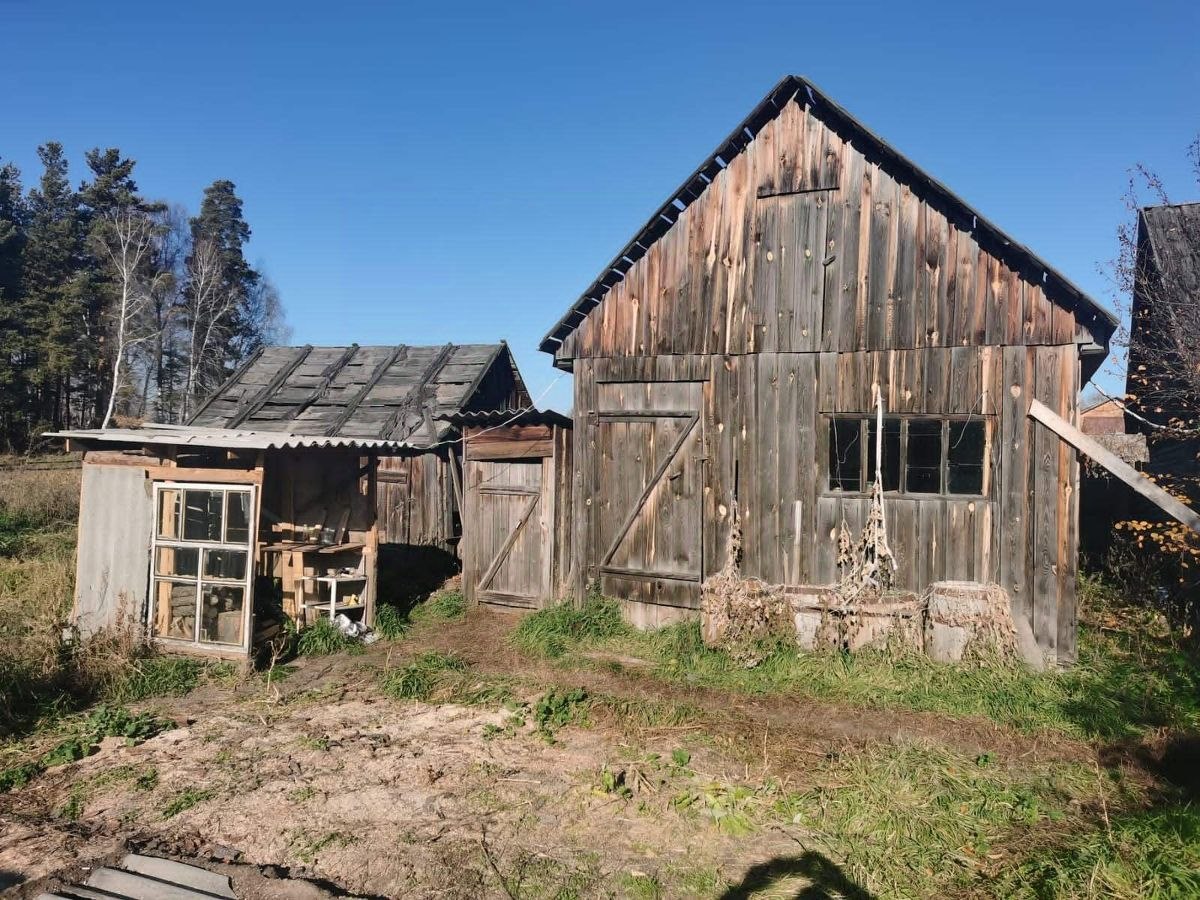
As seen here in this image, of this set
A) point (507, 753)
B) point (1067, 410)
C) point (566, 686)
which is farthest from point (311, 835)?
point (1067, 410)

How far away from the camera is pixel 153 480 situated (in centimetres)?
906

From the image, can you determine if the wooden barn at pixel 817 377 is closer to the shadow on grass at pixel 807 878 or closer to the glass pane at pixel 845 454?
the glass pane at pixel 845 454

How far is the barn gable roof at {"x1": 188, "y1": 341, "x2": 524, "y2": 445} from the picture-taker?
51.2 ft

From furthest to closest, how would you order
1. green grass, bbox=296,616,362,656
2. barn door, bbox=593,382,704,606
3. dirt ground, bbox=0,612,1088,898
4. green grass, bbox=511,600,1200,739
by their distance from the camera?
barn door, bbox=593,382,704,606, green grass, bbox=296,616,362,656, green grass, bbox=511,600,1200,739, dirt ground, bbox=0,612,1088,898

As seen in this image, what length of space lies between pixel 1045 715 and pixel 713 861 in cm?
424

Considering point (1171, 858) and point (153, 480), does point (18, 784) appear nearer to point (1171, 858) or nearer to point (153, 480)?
point (153, 480)

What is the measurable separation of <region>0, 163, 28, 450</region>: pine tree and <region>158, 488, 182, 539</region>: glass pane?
30.2 metres

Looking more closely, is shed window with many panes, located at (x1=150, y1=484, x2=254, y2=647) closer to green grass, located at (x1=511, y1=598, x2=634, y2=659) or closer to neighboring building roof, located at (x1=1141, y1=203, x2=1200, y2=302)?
green grass, located at (x1=511, y1=598, x2=634, y2=659)

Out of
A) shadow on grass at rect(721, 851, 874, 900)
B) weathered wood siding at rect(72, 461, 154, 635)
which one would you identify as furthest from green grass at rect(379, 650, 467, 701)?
shadow on grass at rect(721, 851, 874, 900)

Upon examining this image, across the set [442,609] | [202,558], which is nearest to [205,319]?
[442,609]

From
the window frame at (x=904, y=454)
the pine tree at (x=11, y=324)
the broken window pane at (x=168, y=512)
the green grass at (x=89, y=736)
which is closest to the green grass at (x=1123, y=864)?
the window frame at (x=904, y=454)

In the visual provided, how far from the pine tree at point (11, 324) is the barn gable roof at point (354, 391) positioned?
873 inches

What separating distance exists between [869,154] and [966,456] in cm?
402

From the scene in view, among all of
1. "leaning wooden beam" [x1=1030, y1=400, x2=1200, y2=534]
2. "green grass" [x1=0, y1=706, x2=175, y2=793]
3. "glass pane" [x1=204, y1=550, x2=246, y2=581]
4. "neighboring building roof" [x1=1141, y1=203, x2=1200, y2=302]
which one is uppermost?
"neighboring building roof" [x1=1141, y1=203, x2=1200, y2=302]
